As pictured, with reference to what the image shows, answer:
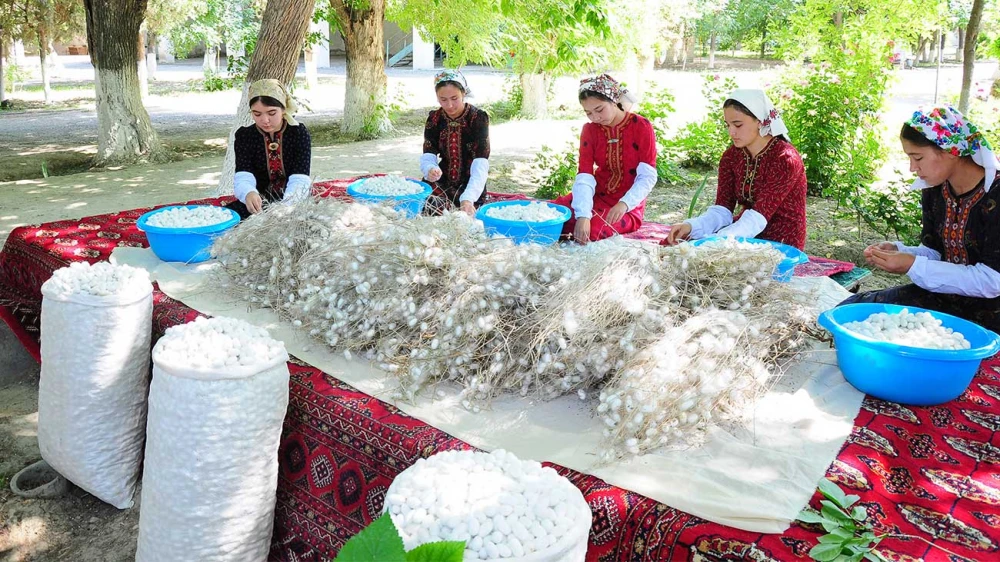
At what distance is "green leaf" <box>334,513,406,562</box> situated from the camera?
1.03 metres

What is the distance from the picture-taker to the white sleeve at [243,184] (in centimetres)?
366

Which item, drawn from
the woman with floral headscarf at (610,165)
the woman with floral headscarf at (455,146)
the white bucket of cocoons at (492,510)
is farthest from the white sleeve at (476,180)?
the white bucket of cocoons at (492,510)

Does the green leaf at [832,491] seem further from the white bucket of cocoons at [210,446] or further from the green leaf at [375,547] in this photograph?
the white bucket of cocoons at [210,446]

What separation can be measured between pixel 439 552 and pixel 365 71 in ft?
33.8

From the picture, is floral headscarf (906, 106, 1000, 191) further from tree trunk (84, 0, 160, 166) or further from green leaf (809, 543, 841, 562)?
tree trunk (84, 0, 160, 166)

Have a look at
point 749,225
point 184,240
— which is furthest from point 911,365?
point 184,240

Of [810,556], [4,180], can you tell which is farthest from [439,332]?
[4,180]

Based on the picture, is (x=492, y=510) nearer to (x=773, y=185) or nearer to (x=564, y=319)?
(x=564, y=319)

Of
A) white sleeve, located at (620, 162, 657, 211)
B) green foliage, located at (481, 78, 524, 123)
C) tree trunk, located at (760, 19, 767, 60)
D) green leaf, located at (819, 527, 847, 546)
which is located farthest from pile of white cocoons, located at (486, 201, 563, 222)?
tree trunk, located at (760, 19, 767, 60)

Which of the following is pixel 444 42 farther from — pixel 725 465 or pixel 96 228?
pixel 725 465

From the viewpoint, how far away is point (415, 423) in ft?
6.39

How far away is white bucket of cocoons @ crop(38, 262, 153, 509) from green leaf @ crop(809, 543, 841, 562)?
7.05 ft

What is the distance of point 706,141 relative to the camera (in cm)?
815

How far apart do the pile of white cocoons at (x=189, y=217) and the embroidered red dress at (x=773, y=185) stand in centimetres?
238
